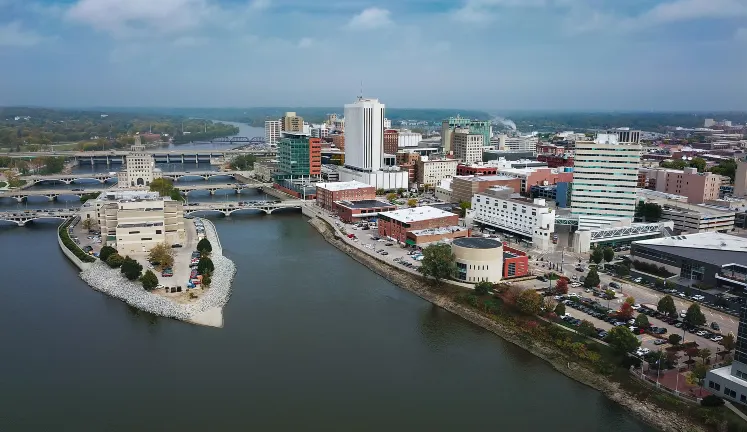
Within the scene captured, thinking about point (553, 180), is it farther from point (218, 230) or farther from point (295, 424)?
point (295, 424)

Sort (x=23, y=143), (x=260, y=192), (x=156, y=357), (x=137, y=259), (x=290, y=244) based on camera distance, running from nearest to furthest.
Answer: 1. (x=156, y=357)
2. (x=137, y=259)
3. (x=290, y=244)
4. (x=260, y=192)
5. (x=23, y=143)

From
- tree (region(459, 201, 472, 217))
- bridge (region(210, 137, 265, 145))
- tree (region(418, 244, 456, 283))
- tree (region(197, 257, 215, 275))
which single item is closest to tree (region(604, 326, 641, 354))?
tree (region(418, 244, 456, 283))

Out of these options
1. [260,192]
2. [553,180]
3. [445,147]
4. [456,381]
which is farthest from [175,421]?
[445,147]

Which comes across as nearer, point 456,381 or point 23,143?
point 456,381

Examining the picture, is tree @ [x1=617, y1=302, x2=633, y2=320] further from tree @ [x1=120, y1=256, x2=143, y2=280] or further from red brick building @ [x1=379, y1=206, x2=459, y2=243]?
tree @ [x1=120, y1=256, x2=143, y2=280]

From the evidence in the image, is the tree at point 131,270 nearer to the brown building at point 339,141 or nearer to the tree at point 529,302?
the tree at point 529,302

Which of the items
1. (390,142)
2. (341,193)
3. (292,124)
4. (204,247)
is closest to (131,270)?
(204,247)
